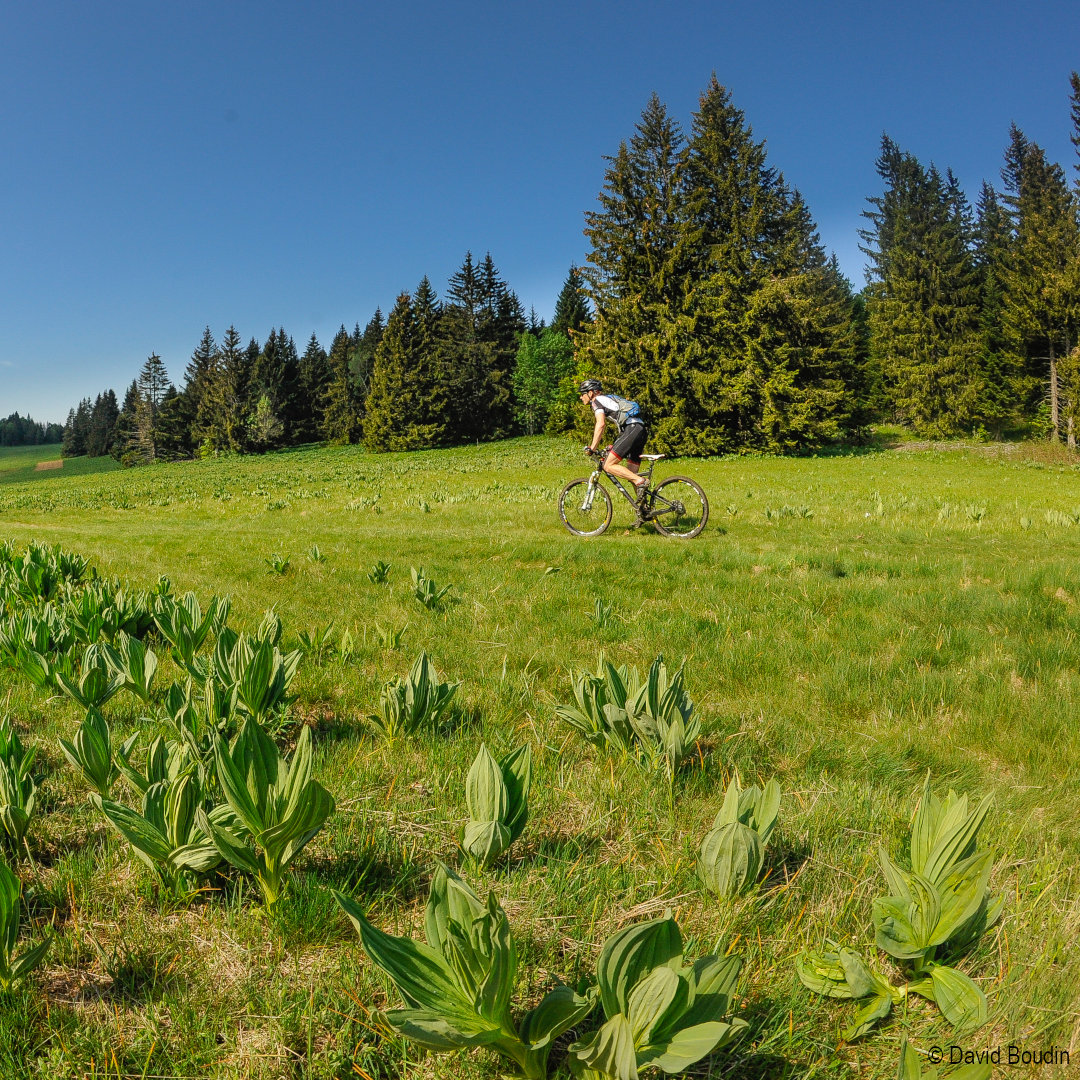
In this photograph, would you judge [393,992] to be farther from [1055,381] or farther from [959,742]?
[1055,381]

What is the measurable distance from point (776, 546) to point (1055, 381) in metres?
43.8

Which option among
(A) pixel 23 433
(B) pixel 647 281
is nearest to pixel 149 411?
(B) pixel 647 281

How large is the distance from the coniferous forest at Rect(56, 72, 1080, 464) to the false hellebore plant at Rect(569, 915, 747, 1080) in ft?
103

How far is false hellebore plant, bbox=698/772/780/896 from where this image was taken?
5.19ft

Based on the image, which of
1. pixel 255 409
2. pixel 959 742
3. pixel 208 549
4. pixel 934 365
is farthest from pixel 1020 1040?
pixel 255 409

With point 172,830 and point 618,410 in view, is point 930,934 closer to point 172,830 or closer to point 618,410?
point 172,830

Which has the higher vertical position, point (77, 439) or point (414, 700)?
point (77, 439)

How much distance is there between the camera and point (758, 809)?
1739 mm

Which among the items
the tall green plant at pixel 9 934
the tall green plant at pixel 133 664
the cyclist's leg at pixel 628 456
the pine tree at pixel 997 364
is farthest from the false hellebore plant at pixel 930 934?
the pine tree at pixel 997 364

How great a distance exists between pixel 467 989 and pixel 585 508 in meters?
9.18

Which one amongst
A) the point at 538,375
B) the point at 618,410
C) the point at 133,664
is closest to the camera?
the point at 133,664

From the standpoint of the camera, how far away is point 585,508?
33.4ft

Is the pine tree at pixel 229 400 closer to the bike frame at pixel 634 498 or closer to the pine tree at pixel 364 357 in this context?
the pine tree at pixel 364 357

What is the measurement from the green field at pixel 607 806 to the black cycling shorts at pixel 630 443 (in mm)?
2954
